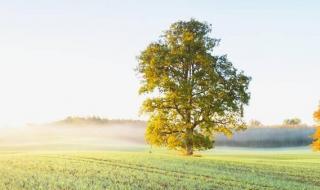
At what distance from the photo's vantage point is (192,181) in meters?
28.7

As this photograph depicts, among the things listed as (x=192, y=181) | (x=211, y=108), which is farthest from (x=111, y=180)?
(x=211, y=108)

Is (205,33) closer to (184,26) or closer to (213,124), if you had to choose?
(184,26)

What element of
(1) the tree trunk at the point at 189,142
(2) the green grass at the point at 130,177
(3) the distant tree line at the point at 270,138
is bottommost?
(2) the green grass at the point at 130,177

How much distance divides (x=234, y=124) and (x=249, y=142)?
43.3 meters

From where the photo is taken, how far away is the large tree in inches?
2197

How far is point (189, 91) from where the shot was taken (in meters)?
55.6

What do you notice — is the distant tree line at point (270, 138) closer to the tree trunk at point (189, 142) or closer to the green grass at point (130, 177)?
the tree trunk at point (189, 142)

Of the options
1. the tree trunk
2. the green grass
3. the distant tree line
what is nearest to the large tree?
the tree trunk

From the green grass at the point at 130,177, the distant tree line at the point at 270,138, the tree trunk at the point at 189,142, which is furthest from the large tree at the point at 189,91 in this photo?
the distant tree line at the point at 270,138

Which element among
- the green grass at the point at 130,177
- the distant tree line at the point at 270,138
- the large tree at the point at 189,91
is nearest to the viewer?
the green grass at the point at 130,177

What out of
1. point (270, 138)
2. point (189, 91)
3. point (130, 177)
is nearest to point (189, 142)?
point (189, 91)

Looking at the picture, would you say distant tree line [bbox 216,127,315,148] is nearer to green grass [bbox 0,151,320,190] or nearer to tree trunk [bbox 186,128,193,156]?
tree trunk [bbox 186,128,193,156]

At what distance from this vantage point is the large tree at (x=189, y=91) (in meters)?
55.8

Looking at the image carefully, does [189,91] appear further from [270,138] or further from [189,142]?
[270,138]
